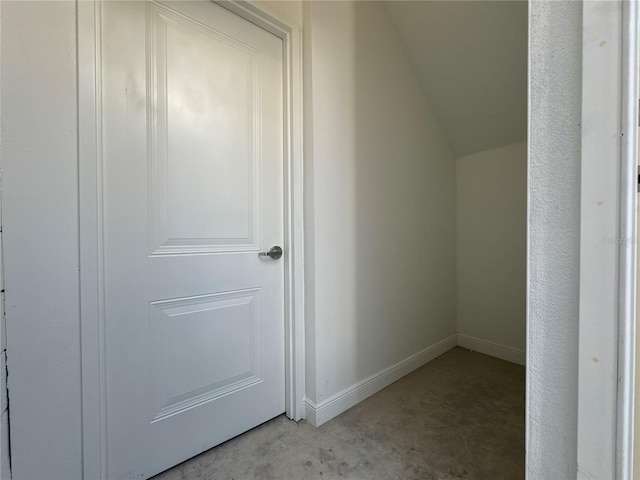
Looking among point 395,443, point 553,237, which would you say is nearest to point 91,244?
point 553,237

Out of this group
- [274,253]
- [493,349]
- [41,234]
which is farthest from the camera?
[493,349]

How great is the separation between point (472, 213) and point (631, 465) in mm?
2222

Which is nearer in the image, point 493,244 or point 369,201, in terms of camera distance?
point 369,201

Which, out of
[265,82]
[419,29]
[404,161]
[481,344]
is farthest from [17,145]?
[481,344]

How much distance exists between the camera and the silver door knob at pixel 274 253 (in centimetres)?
139

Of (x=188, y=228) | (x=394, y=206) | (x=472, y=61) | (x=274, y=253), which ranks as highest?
(x=472, y=61)

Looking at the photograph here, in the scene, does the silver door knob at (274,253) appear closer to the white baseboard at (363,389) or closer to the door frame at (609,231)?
the white baseboard at (363,389)

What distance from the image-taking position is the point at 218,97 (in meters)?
1.24

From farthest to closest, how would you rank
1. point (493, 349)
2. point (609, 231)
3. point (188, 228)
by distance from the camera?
point (493, 349) < point (188, 228) < point (609, 231)

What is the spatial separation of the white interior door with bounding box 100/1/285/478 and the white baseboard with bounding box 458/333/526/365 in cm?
181

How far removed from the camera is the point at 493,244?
90.4 inches

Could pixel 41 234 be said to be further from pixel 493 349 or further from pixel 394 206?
pixel 493 349

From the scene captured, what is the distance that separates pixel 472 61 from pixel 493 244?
1.38m

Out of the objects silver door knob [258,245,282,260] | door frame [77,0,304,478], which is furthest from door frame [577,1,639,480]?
door frame [77,0,304,478]
